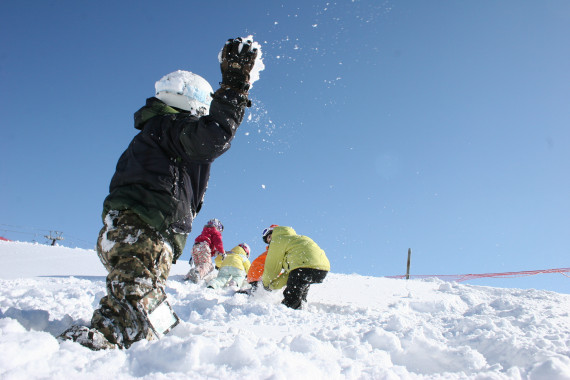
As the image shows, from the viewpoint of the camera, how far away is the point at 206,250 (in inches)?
268

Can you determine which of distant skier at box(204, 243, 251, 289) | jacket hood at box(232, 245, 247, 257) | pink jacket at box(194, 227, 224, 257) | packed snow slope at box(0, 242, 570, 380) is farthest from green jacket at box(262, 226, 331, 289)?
pink jacket at box(194, 227, 224, 257)

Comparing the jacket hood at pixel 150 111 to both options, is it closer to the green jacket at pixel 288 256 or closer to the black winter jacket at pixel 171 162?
the black winter jacket at pixel 171 162

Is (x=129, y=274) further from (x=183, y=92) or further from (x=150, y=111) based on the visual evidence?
(x=183, y=92)

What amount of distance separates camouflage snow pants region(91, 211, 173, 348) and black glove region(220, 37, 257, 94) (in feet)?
3.12

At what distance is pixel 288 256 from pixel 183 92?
2523mm

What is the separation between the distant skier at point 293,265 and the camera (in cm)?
A: 404

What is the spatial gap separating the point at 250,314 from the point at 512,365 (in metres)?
1.77

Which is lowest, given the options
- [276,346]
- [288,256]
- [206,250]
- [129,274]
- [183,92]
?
[276,346]

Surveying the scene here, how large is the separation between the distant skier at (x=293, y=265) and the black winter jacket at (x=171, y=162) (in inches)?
83.5

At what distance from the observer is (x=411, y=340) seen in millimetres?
1936

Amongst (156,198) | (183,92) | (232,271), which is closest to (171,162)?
→ (156,198)

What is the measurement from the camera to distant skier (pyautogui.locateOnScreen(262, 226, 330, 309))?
4.04 m

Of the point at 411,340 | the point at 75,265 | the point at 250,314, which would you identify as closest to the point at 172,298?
the point at 250,314

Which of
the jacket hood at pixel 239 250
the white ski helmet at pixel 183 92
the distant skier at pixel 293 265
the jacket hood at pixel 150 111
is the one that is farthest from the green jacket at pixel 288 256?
the jacket hood at pixel 150 111
